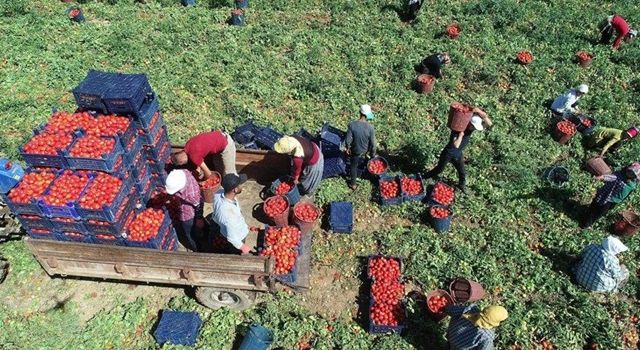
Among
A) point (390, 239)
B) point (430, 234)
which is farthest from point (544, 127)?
point (390, 239)

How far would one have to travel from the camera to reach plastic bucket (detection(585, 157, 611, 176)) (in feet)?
35.6

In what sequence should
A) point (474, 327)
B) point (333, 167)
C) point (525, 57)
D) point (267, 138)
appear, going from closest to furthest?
point (474, 327), point (333, 167), point (267, 138), point (525, 57)

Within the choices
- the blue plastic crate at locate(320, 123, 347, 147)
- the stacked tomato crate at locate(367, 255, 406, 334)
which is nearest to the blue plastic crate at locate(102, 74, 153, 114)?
the blue plastic crate at locate(320, 123, 347, 147)

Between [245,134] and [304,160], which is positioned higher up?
[304,160]

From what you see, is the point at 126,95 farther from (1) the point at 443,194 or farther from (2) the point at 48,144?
(1) the point at 443,194

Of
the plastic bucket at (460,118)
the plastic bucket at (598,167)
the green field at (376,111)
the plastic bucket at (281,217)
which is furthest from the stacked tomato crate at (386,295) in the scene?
the plastic bucket at (598,167)

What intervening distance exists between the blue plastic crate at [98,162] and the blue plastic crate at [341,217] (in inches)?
180

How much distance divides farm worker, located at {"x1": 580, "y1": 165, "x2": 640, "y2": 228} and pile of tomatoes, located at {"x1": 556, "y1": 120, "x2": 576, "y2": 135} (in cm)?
Answer: 271

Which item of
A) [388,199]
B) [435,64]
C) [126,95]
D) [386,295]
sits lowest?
[386,295]

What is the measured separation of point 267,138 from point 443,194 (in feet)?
14.8

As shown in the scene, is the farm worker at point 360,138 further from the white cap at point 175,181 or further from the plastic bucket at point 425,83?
the plastic bucket at point 425,83

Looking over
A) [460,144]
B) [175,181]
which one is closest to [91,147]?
[175,181]

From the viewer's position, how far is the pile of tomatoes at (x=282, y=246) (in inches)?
321

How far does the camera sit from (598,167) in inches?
428
